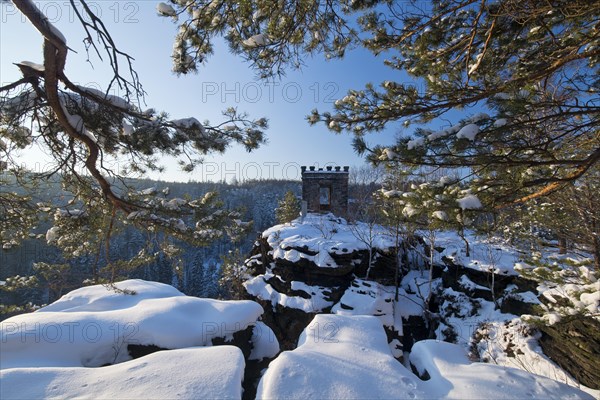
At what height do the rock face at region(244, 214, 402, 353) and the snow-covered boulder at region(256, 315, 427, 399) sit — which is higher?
the snow-covered boulder at region(256, 315, 427, 399)

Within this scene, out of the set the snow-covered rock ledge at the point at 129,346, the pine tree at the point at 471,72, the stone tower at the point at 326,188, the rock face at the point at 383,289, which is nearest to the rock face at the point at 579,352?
the rock face at the point at 383,289

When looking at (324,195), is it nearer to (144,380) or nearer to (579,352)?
(579,352)

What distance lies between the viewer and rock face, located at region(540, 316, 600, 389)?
15.4ft

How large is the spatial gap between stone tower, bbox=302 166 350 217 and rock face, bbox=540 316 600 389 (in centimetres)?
1028

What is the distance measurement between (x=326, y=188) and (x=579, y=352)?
1175cm

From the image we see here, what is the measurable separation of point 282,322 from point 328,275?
2426mm

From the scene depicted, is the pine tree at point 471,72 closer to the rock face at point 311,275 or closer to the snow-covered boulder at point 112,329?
the snow-covered boulder at point 112,329

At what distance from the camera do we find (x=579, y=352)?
5086 millimetres

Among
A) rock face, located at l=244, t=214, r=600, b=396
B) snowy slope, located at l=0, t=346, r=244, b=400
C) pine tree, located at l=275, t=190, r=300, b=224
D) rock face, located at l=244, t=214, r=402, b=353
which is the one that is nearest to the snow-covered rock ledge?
snowy slope, located at l=0, t=346, r=244, b=400

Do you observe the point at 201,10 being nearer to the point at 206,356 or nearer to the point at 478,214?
the point at 206,356

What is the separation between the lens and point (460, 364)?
193 cm

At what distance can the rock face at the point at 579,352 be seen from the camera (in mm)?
4707

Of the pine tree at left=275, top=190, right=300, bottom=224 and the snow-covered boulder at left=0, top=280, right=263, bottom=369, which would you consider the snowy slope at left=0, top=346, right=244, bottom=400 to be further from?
the pine tree at left=275, top=190, right=300, bottom=224

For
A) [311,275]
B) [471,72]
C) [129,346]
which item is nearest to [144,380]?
[129,346]
